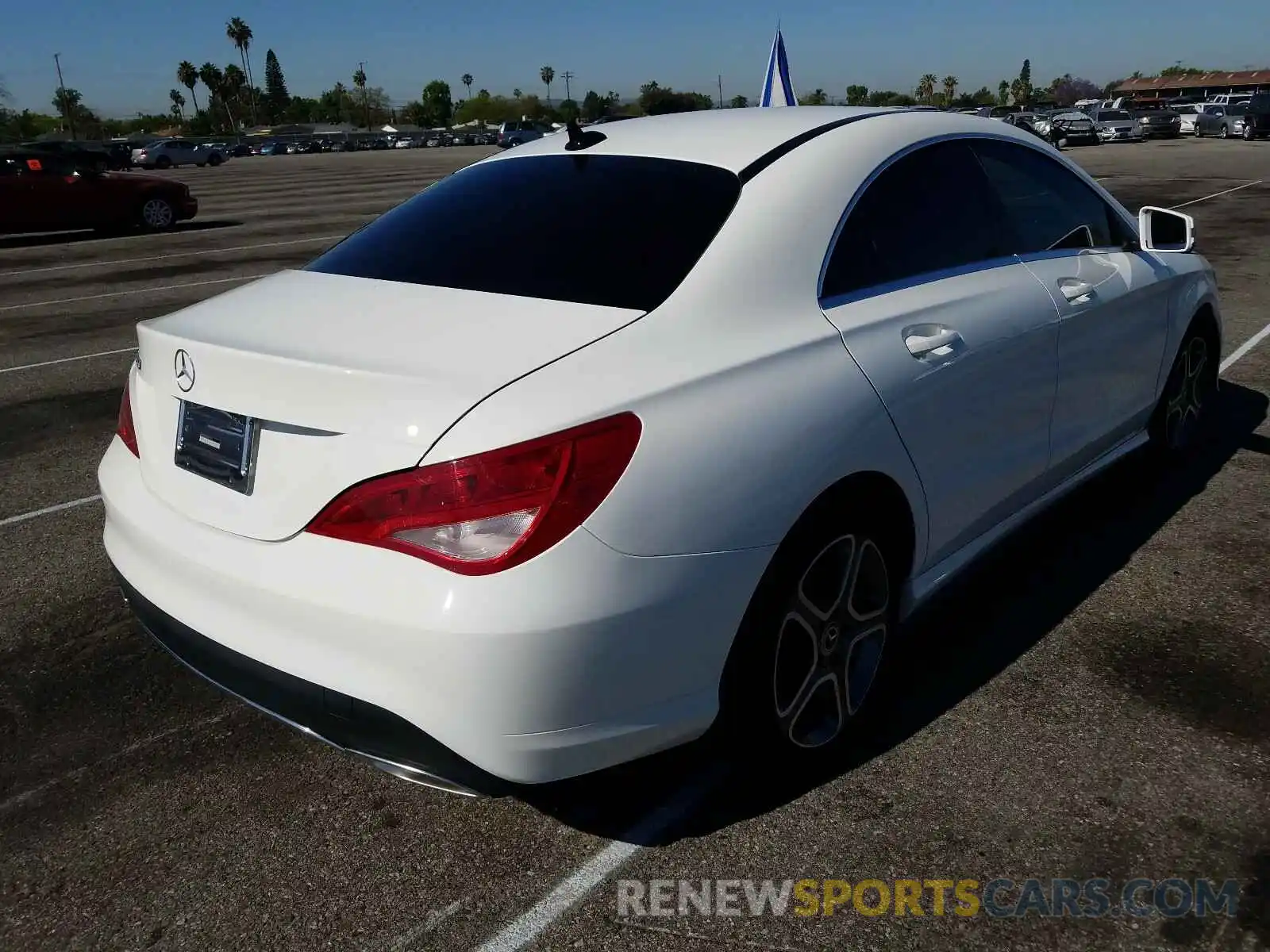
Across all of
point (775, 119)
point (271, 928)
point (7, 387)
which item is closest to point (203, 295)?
point (7, 387)

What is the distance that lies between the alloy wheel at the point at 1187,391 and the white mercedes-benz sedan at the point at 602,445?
60.4 inches

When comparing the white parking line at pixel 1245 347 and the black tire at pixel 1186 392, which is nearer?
the black tire at pixel 1186 392

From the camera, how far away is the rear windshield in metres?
2.80

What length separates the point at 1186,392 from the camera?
5.16 metres

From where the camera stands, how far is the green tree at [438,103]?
557 feet

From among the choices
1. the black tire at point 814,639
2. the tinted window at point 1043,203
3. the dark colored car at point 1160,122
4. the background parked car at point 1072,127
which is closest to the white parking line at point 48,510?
the black tire at point 814,639

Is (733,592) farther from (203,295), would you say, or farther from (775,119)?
(203,295)

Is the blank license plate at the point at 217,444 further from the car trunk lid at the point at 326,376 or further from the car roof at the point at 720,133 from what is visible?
the car roof at the point at 720,133

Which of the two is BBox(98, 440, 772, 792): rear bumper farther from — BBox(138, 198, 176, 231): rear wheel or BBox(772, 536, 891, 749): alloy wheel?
BBox(138, 198, 176, 231): rear wheel

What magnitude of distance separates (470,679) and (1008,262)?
2443 mm

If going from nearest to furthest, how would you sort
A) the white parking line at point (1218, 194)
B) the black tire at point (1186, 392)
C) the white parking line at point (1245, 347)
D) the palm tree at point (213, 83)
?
the black tire at point (1186, 392) < the white parking line at point (1245, 347) < the white parking line at point (1218, 194) < the palm tree at point (213, 83)

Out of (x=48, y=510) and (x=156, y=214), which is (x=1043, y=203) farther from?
(x=156, y=214)

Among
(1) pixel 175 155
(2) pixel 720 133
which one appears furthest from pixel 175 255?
(1) pixel 175 155

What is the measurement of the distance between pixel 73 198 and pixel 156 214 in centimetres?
→ 142
